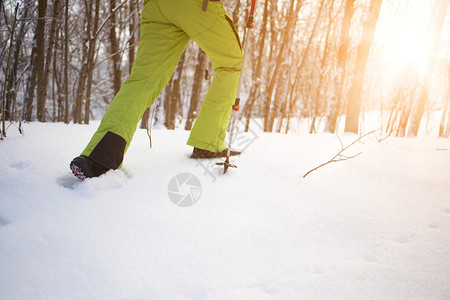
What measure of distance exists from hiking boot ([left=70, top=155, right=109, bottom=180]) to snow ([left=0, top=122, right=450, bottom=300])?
5 cm

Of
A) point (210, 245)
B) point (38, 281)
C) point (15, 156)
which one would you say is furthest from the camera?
point (15, 156)

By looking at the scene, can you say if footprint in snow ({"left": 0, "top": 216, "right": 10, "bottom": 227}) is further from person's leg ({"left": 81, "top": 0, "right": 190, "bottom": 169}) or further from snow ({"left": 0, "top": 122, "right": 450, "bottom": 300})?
person's leg ({"left": 81, "top": 0, "right": 190, "bottom": 169})

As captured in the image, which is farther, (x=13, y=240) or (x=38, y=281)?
(x=13, y=240)

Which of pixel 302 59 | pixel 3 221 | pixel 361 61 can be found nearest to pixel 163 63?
pixel 3 221

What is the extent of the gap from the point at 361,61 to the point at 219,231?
4.39 metres

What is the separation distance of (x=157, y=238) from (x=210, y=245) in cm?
22

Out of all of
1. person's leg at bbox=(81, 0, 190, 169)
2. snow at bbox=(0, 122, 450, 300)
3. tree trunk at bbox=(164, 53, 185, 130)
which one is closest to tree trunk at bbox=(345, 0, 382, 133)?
snow at bbox=(0, 122, 450, 300)

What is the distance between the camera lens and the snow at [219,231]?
87 cm

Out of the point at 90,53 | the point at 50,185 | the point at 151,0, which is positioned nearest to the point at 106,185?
the point at 50,185

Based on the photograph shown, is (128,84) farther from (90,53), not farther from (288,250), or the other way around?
(90,53)

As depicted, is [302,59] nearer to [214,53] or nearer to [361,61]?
[361,61]

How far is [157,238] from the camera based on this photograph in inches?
41.7

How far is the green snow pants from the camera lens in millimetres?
1382

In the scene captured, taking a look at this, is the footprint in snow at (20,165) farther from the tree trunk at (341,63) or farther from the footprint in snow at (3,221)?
the tree trunk at (341,63)
